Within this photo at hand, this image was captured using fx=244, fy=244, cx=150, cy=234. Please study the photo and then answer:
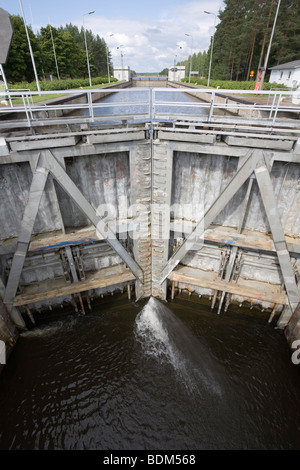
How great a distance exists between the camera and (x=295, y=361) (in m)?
9.04

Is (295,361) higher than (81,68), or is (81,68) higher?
(81,68)

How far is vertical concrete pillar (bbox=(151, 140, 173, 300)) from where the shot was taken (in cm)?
853

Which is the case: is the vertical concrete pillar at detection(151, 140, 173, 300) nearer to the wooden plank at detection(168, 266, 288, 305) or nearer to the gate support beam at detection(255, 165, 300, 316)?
the wooden plank at detection(168, 266, 288, 305)

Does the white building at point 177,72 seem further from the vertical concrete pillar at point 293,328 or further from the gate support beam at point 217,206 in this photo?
the vertical concrete pillar at point 293,328

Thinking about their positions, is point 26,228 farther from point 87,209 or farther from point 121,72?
point 121,72

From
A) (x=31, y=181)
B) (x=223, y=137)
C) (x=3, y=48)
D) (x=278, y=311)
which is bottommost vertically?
(x=278, y=311)

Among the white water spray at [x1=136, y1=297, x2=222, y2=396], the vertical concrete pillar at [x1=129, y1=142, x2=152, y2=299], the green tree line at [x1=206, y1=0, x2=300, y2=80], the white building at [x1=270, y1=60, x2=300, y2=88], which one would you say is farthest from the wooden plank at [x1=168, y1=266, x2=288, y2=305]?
the green tree line at [x1=206, y1=0, x2=300, y2=80]

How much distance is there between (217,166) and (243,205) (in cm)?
165

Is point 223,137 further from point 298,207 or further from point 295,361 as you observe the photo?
point 295,361

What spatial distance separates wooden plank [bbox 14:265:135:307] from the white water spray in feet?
6.75

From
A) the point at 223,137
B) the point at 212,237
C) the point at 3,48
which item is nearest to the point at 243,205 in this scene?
the point at 212,237

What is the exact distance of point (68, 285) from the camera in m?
9.89
